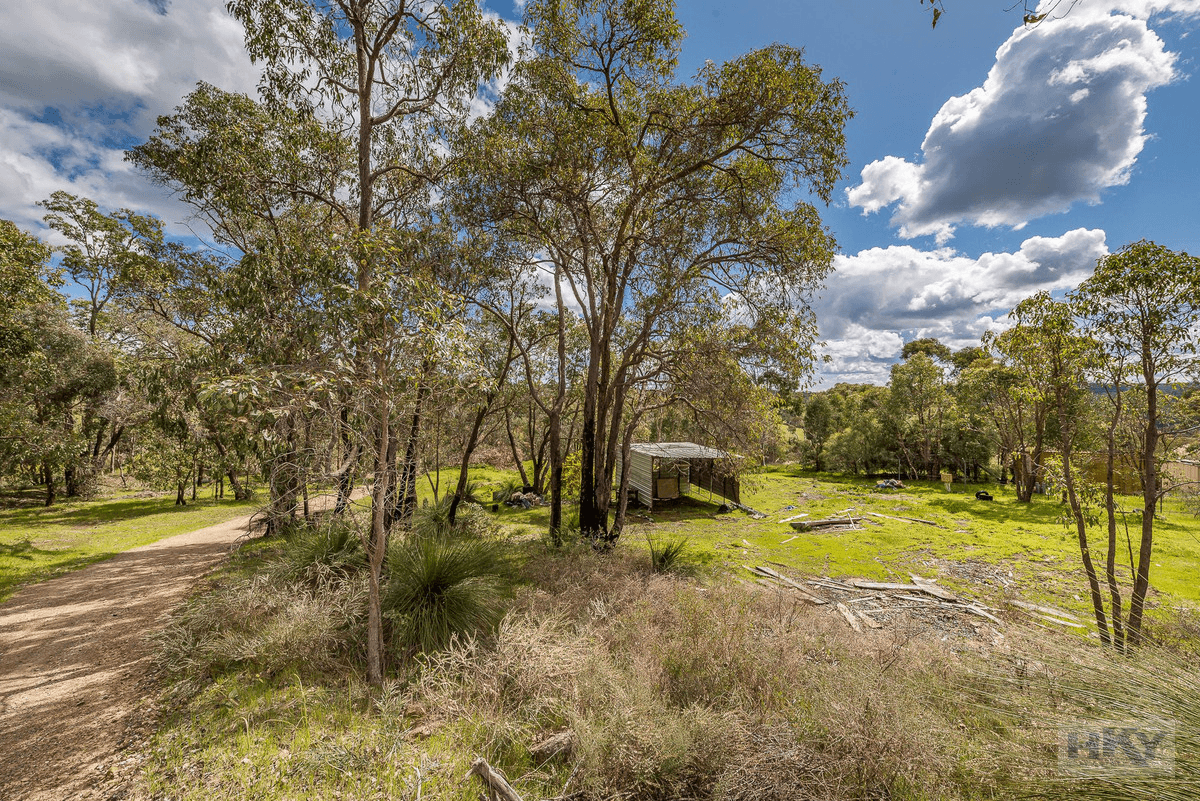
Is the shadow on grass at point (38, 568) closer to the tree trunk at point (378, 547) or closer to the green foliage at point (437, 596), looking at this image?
the green foliage at point (437, 596)

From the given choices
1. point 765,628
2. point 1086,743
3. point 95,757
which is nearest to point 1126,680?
point 1086,743

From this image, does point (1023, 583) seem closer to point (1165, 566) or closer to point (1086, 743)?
point (1165, 566)

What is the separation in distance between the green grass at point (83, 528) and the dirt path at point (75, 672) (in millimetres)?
1123

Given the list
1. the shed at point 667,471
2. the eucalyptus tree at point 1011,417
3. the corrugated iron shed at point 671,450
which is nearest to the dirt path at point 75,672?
the corrugated iron shed at point 671,450

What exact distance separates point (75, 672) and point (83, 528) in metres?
13.8

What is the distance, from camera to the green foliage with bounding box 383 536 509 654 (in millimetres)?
5688

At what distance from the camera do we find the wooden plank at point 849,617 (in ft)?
24.0

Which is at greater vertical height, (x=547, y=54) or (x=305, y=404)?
(x=547, y=54)

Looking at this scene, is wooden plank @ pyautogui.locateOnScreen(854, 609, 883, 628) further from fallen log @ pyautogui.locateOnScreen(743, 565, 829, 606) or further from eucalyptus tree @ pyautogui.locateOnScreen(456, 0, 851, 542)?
eucalyptus tree @ pyautogui.locateOnScreen(456, 0, 851, 542)

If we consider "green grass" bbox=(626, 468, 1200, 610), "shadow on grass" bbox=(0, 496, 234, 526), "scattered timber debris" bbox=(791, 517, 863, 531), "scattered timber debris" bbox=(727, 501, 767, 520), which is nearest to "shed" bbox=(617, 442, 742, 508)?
"scattered timber debris" bbox=(727, 501, 767, 520)

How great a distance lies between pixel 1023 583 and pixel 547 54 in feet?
53.3

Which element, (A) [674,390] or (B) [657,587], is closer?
(B) [657,587]

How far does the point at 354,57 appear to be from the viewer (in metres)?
8.39

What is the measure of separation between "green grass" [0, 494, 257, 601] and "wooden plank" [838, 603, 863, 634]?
15362 mm
